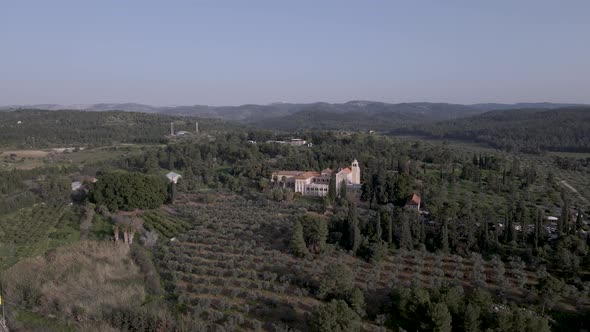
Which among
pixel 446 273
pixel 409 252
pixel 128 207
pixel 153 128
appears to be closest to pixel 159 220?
pixel 128 207

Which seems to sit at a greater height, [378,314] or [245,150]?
[245,150]

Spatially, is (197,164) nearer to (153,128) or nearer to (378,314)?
(378,314)

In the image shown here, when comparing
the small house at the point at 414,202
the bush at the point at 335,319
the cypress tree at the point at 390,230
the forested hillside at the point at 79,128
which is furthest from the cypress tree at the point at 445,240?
the forested hillside at the point at 79,128

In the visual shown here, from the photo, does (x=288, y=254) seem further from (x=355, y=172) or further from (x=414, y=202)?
(x=355, y=172)

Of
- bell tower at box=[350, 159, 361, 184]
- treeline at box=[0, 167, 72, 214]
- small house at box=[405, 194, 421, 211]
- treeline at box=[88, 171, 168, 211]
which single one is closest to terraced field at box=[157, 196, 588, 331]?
treeline at box=[88, 171, 168, 211]

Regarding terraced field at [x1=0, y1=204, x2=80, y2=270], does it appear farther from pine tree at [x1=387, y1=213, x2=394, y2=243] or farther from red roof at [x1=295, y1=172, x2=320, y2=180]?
pine tree at [x1=387, y1=213, x2=394, y2=243]

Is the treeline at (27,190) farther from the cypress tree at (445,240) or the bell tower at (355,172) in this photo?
the cypress tree at (445,240)

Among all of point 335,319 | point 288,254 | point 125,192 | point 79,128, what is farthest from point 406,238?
point 79,128
